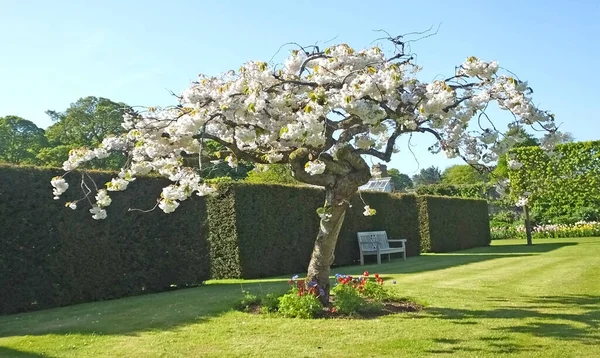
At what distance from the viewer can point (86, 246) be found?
10172 mm

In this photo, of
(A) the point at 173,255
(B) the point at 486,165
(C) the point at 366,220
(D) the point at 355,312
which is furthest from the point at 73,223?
(C) the point at 366,220

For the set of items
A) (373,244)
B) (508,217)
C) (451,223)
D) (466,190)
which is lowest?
(373,244)

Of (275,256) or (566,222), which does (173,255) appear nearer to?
(275,256)

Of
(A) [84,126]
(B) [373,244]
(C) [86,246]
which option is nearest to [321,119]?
(C) [86,246]

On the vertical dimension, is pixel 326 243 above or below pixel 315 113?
below

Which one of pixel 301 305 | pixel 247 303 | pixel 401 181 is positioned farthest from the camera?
pixel 401 181

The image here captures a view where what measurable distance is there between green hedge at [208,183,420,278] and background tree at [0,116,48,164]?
1187 inches

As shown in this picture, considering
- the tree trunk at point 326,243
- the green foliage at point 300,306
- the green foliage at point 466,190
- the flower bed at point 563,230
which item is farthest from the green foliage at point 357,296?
the green foliage at point 466,190

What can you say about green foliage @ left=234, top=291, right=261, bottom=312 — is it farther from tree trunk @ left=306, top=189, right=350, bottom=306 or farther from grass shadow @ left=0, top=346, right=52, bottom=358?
grass shadow @ left=0, top=346, right=52, bottom=358

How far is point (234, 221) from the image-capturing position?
13.2 meters

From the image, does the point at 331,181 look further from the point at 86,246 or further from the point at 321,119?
the point at 86,246

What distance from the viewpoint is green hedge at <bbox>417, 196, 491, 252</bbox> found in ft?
70.1

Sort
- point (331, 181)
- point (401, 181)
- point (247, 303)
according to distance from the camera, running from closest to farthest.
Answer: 1. point (331, 181)
2. point (247, 303)
3. point (401, 181)

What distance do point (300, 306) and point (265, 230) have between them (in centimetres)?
667
